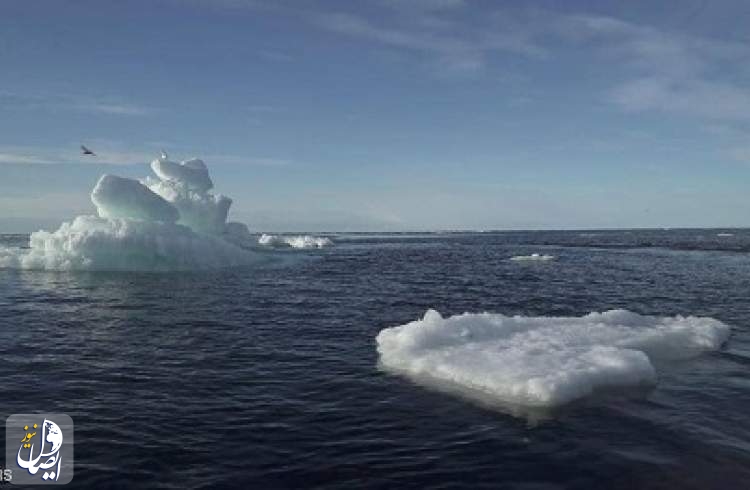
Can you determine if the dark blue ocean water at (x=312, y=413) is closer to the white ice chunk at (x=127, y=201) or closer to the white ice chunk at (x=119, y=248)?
the white ice chunk at (x=119, y=248)

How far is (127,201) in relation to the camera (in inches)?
1479

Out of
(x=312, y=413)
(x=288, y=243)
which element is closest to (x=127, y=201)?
(x=312, y=413)

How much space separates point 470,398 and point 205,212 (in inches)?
1663

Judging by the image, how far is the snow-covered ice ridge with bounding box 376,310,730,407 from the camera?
9.49 metres

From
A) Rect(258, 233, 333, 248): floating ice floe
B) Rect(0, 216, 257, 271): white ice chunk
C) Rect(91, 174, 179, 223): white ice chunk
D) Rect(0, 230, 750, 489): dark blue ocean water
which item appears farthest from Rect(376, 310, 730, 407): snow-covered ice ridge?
Rect(258, 233, 333, 248): floating ice floe

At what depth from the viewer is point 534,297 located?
23359mm

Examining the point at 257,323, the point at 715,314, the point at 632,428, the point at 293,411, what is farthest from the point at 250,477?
the point at 715,314

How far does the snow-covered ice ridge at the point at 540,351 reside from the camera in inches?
374

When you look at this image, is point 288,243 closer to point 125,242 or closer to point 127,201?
point 127,201

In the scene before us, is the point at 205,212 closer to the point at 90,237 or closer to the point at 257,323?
the point at 90,237

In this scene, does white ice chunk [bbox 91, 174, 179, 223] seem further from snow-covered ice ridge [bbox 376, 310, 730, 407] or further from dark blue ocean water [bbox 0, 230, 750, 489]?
snow-covered ice ridge [bbox 376, 310, 730, 407]

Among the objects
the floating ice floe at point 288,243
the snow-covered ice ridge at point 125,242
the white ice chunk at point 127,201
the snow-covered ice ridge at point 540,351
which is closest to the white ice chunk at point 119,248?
the snow-covered ice ridge at point 125,242

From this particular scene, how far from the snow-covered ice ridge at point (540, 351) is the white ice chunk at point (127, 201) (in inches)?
1163

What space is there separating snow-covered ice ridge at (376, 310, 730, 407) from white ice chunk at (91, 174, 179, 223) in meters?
29.5
